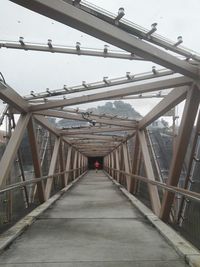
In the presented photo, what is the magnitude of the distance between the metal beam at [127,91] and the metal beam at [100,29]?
0.86m

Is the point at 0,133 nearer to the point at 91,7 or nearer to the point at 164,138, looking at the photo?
the point at 164,138

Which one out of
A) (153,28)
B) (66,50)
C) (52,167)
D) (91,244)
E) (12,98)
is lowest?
(91,244)

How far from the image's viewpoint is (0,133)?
14.6 metres

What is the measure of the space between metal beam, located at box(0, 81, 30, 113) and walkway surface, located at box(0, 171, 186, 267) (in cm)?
256

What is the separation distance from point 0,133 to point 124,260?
10828 millimetres

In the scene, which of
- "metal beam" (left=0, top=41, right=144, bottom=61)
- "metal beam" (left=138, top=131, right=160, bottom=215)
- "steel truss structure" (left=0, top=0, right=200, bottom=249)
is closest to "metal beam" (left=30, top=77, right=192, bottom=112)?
"steel truss structure" (left=0, top=0, right=200, bottom=249)

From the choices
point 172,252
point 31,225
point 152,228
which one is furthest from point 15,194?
point 172,252

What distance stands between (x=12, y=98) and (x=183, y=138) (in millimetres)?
3813

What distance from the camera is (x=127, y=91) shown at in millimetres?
8734

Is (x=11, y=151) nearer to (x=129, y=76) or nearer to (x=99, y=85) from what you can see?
(x=99, y=85)

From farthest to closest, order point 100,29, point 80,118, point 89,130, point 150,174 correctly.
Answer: point 89,130
point 80,118
point 150,174
point 100,29

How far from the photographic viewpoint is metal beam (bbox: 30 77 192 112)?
698 centimetres

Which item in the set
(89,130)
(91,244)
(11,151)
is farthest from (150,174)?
(89,130)

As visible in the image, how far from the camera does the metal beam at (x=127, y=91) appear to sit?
698cm
